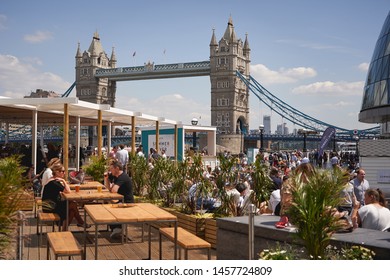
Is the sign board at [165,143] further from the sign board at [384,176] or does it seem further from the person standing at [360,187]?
the person standing at [360,187]

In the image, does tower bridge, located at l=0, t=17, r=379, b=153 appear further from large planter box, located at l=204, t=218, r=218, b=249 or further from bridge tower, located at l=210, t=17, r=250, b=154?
large planter box, located at l=204, t=218, r=218, b=249

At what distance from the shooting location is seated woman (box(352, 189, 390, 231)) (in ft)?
15.1

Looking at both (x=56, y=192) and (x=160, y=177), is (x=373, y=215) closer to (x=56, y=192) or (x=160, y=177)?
(x=56, y=192)

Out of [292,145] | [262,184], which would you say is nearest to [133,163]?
[262,184]

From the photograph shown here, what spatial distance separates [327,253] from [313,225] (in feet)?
0.96

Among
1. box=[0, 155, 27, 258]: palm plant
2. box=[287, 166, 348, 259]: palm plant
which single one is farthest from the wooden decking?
box=[287, 166, 348, 259]: palm plant

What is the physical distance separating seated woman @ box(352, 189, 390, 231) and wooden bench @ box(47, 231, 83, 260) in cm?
233

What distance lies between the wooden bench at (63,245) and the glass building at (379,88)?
2100 cm

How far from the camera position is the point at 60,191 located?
20.6ft

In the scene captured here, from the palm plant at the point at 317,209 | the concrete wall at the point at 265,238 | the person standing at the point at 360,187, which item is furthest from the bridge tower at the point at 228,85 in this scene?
the palm plant at the point at 317,209

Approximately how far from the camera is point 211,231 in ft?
19.8

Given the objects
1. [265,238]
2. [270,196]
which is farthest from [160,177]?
[265,238]
